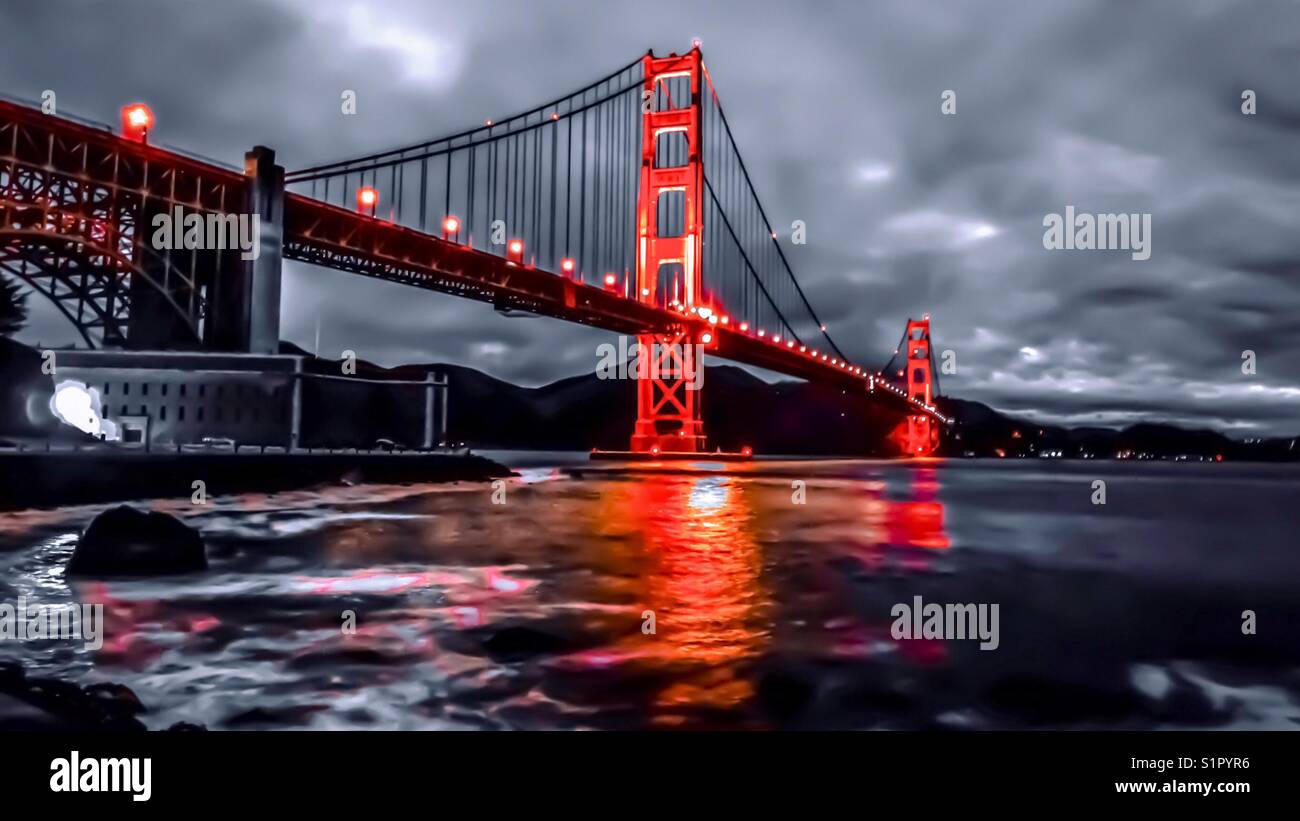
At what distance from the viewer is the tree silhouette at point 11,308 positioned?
4278 centimetres

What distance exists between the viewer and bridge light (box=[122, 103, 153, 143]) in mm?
31125

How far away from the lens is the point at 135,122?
3136 centimetres

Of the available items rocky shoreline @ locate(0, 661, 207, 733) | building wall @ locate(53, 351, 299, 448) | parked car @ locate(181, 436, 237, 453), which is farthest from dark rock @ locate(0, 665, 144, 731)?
building wall @ locate(53, 351, 299, 448)

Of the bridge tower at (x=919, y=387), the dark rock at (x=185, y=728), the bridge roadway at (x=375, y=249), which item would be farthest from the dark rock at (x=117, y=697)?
the bridge tower at (x=919, y=387)

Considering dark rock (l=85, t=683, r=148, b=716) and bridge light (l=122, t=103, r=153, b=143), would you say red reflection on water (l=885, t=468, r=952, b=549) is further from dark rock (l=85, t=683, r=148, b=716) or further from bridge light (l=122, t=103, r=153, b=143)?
bridge light (l=122, t=103, r=153, b=143)

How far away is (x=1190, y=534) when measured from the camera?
2083 cm

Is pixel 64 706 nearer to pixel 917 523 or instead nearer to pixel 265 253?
pixel 917 523

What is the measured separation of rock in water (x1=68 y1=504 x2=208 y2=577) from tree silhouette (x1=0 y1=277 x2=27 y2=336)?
42.6m

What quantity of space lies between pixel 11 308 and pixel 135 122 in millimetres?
19063

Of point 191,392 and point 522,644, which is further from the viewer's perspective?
point 191,392

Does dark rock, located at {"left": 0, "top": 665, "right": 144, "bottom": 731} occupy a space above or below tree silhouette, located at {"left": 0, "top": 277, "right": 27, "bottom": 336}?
below

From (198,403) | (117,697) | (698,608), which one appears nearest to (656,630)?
(698,608)

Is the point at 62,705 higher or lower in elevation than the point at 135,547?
lower
